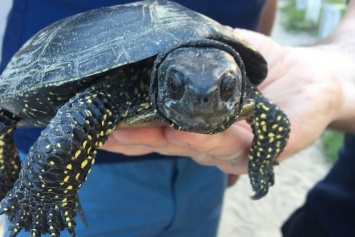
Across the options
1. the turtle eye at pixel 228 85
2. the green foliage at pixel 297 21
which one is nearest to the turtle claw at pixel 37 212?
the turtle eye at pixel 228 85

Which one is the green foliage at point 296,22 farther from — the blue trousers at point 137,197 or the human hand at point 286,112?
the blue trousers at point 137,197

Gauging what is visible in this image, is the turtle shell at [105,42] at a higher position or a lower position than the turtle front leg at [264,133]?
higher

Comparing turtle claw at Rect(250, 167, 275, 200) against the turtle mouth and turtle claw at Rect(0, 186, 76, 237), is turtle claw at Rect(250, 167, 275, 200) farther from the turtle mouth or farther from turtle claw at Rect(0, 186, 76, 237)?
turtle claw at Rect(0, 186, 76, 237)

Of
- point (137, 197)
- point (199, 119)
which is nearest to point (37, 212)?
point (199, 119)

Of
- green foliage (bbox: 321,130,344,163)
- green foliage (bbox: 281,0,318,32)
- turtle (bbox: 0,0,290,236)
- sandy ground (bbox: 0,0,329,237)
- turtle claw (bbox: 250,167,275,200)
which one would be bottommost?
sandy ground (bbox: 0,0,329,237)

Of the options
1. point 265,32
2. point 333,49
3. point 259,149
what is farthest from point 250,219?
point 259,149

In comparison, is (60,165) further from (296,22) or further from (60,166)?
(296,22)

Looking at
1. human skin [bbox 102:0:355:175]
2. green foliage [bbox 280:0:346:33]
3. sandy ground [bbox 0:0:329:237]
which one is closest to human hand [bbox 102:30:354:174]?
human skin [bbox 102:0:355:175]
